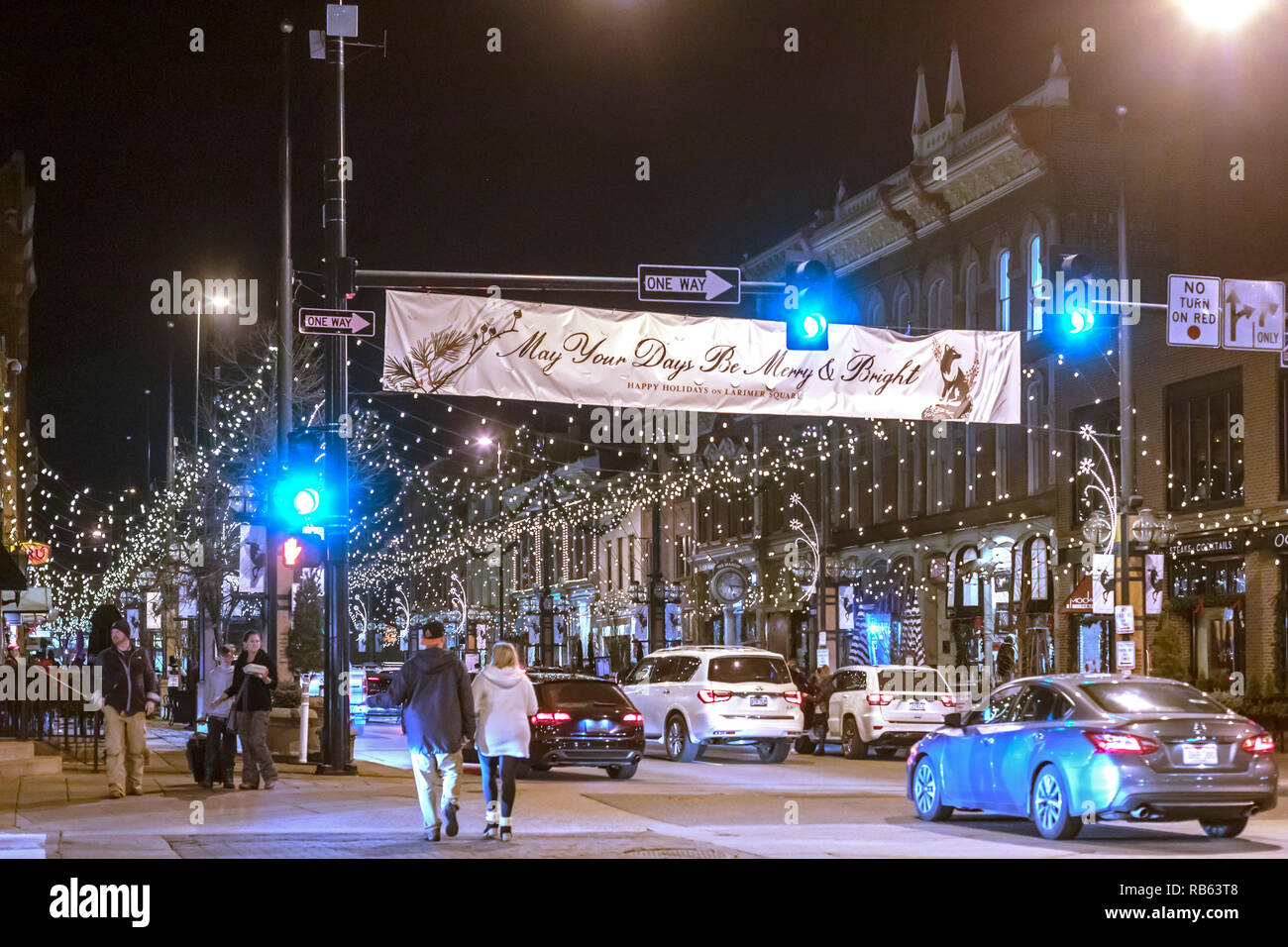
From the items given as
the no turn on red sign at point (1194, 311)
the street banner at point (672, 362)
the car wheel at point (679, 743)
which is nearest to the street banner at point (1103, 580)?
the car wheel at point (679, 743)

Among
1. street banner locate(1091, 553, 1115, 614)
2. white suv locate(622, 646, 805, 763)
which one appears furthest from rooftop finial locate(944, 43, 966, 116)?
white suv locate(622, 646, 805, 763)

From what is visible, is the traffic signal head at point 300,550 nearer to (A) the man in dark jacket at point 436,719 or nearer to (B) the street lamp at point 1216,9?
(A) the man in dark jacket at point 436,719

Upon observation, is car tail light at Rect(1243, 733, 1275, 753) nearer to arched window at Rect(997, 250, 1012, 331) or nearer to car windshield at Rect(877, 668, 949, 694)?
car windshield at Rect(877, 668, 949, 694)

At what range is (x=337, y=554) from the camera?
72.2ft

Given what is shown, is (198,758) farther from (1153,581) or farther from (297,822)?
(1153,581)

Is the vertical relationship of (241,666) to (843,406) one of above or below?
below

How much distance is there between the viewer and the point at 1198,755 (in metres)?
14.5

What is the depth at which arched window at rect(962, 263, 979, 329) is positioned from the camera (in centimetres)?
4953

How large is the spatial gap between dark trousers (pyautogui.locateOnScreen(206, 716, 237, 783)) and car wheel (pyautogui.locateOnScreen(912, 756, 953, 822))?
26.7ft

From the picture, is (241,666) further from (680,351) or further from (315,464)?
(680,351)

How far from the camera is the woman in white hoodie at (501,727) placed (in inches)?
574
